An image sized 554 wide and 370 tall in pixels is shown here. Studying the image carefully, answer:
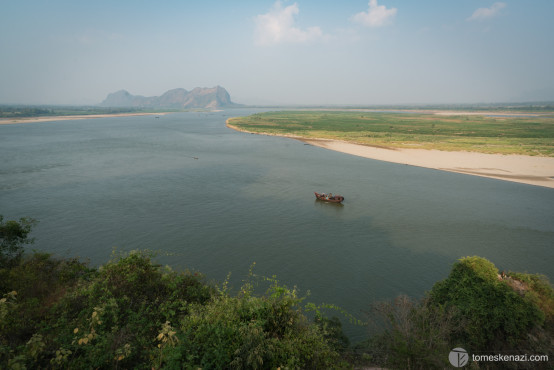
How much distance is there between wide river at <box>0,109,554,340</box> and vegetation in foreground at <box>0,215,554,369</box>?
378 centimetres

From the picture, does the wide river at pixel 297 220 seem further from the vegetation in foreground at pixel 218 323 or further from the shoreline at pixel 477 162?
the shoreline at pixel 477 162

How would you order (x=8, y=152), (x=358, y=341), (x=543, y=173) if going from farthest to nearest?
(x=8, y=152) < (x=543, y=173) < (x=358, y=341)

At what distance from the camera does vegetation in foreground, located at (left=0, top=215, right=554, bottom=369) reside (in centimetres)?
801

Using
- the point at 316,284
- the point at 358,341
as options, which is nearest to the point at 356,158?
the point at 316,284

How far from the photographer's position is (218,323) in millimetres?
8758

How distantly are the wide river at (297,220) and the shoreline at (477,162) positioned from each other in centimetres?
390

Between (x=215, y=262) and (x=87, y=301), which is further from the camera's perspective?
(x=215, y=262)

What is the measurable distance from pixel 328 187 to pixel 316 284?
66.3ft

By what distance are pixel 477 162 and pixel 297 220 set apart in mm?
40108

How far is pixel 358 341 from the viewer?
1325 cm

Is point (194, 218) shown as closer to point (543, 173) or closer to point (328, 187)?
point (328, 187)

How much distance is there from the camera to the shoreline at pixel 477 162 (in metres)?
40.6

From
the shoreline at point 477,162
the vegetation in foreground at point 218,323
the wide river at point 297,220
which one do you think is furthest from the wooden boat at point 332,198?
the shoreline at point 477,162

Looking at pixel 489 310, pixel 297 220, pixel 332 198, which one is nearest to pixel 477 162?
pixel 332 198
